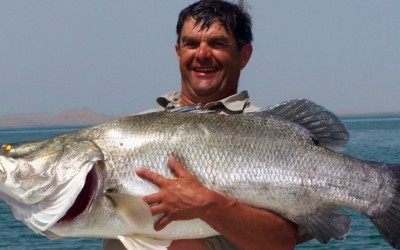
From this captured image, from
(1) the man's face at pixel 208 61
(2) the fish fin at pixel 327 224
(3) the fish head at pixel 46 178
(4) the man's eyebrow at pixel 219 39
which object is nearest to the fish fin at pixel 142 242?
(3) the fish head at pixel 46 178

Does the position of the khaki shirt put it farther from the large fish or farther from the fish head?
the fish head

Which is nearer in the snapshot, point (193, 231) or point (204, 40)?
point (193, 231)

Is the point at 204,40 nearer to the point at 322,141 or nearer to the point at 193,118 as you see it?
the point at 193,118

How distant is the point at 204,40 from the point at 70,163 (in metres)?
1.10

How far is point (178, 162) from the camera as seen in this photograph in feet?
12.8

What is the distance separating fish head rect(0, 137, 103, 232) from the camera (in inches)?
155

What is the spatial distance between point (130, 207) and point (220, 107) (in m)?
0.95

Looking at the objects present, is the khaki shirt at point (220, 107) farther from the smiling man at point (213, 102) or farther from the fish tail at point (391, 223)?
the fish tail at point (391, 223)

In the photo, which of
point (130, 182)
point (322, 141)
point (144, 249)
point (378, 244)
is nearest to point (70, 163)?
point (130, 182)

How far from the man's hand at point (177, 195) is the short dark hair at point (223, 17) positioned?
1018 mm

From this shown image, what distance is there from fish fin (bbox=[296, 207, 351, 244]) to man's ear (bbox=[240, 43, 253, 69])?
1.14 metres

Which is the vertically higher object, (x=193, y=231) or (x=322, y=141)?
(x=322, y=141)

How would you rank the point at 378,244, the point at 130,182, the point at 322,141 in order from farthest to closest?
the point at 378,244, the point at 322,141, the point at 130,182

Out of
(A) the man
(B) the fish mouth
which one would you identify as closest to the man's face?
(A) the man
